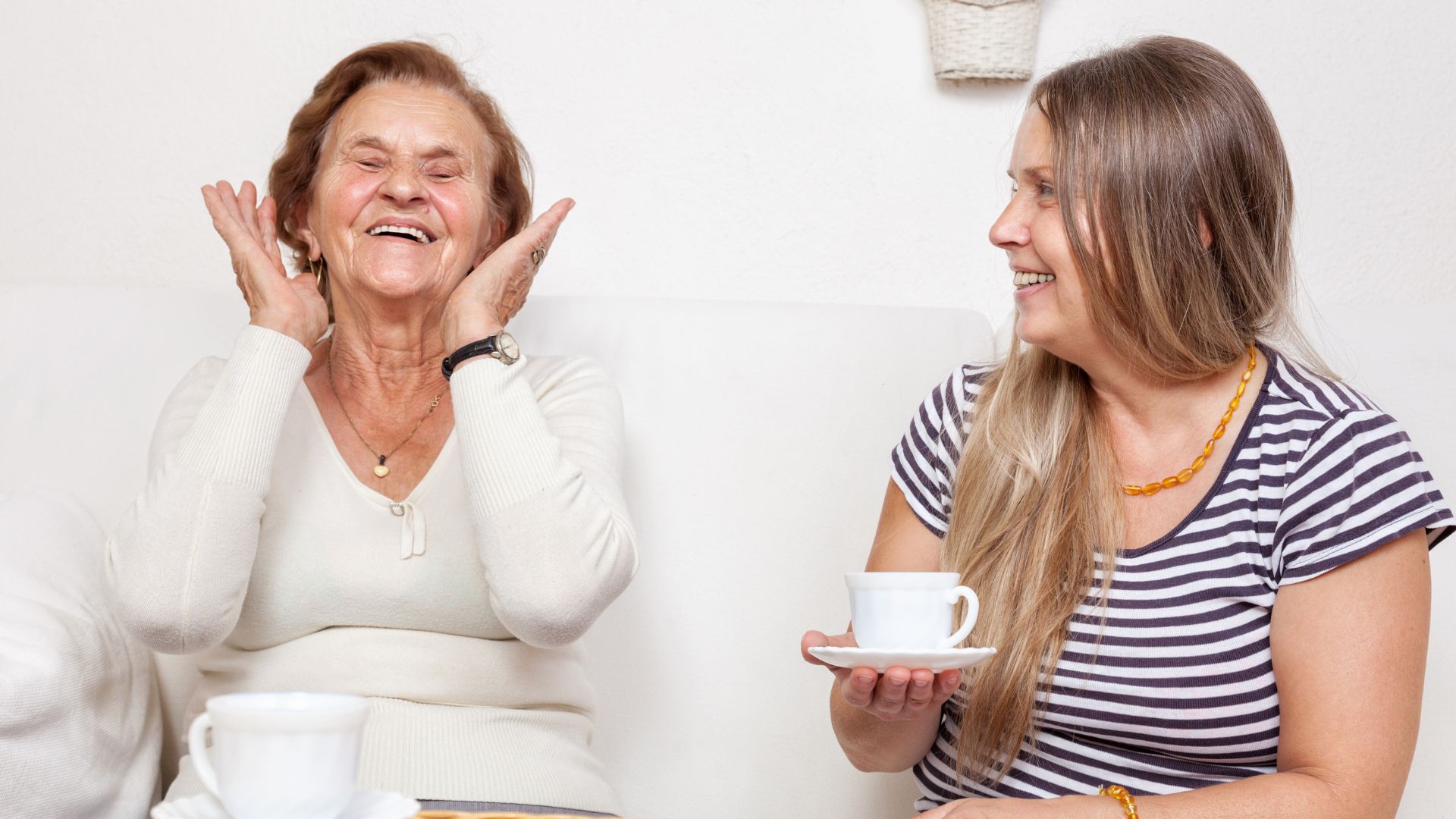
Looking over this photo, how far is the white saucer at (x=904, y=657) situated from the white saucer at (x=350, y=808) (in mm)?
358

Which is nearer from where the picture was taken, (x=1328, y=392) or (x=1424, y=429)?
(x=1328, y=392)

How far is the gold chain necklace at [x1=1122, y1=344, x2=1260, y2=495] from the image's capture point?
4.08 feet

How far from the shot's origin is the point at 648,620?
1673 millimetres

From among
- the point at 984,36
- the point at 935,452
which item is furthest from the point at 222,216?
the point at 984,36

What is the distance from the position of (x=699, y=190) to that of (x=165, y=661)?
1.09m

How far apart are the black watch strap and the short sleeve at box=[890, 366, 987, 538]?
479 mm

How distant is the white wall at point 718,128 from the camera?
6.79 feet

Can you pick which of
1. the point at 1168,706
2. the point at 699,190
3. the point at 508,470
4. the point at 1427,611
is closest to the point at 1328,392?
the point at 1427,611

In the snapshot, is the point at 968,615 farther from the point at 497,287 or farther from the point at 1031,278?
the point at 497,287

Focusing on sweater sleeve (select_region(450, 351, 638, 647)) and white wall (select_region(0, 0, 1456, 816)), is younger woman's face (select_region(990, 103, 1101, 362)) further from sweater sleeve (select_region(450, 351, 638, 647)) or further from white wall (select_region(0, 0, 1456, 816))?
white wall (select_region(0, 0, 1456, 816))

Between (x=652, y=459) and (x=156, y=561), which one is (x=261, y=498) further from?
(x=652, y=459)

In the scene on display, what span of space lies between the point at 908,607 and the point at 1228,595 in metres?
0.41

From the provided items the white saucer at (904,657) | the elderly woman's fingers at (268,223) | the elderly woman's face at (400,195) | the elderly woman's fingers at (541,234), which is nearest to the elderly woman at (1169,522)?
the white saucer at (904,657)

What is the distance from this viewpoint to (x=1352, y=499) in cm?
113
